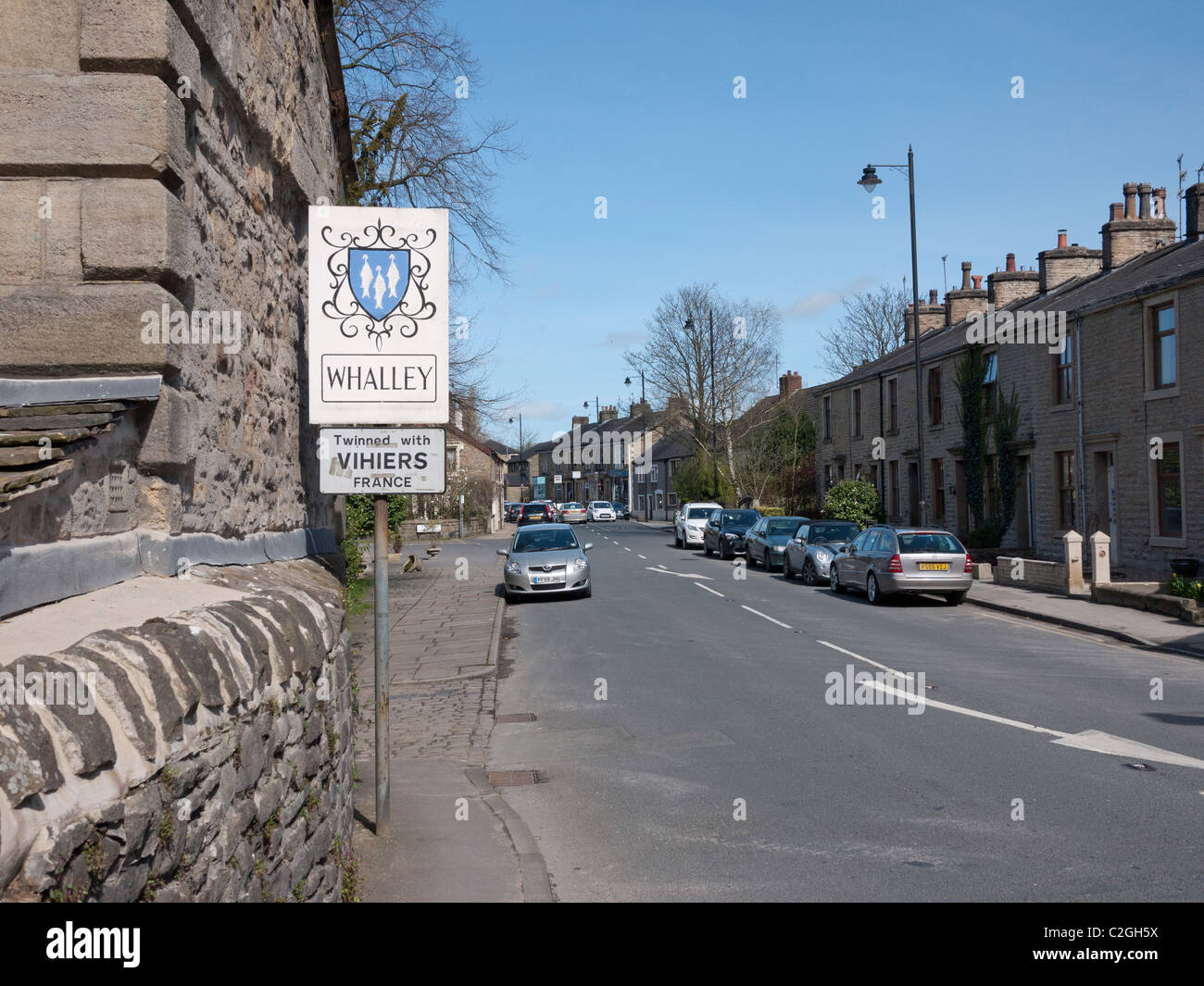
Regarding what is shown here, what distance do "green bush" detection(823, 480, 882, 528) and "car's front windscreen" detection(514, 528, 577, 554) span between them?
641 inches

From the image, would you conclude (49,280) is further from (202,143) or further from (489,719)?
(489,719)

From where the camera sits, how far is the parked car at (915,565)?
19.7m

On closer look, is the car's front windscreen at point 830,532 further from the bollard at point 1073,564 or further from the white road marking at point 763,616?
the white road marking at point 763,616

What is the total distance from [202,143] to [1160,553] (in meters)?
23.1

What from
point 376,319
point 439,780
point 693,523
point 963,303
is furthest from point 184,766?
point 963,303

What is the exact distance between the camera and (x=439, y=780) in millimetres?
7867

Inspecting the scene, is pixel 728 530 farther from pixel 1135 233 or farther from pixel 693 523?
pixel 1135 233

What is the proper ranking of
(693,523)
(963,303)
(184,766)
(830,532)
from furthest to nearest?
(693,523) < (963,303) < (830,532) < (184,766)

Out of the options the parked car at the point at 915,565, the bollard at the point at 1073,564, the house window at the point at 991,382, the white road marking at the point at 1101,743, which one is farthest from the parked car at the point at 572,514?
the white road marking at the point at 1101,743

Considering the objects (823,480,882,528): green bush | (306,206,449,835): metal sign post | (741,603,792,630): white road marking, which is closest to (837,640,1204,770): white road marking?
(306,206,449,835): metal sign post

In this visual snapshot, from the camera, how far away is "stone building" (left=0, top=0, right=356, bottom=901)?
2.46 m

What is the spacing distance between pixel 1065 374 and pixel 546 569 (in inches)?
613

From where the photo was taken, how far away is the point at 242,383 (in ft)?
Answer: 19.1
